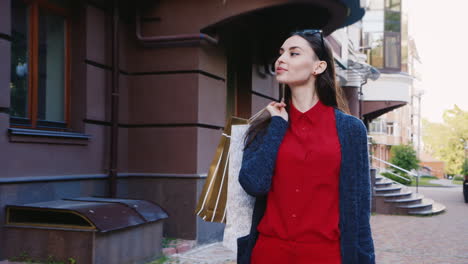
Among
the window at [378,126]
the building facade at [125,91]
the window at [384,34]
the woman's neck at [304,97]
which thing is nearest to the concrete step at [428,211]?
the building facade at [125,91]

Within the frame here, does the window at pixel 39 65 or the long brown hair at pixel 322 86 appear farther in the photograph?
the window at pixel 39 65

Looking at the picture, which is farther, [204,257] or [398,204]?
[398,204]

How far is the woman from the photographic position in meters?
2.42

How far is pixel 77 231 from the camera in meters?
5.97

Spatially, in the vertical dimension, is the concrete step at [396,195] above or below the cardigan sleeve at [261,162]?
below

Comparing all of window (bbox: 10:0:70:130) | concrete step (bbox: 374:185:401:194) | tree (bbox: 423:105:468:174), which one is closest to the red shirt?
window (bbox: 10:0:70:130)

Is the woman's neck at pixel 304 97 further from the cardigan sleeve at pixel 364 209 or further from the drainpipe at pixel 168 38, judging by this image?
the drainpipe at pixel 168 38

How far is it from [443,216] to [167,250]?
12105mm

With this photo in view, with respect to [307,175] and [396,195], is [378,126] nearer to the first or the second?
[396,195]

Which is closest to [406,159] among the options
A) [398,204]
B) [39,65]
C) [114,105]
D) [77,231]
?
[398,204]

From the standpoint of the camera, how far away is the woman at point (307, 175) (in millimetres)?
2418

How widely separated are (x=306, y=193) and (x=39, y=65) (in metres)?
5.71

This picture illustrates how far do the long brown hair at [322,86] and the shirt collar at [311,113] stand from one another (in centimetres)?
3

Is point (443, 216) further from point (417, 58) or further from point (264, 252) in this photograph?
point (417, 58)
